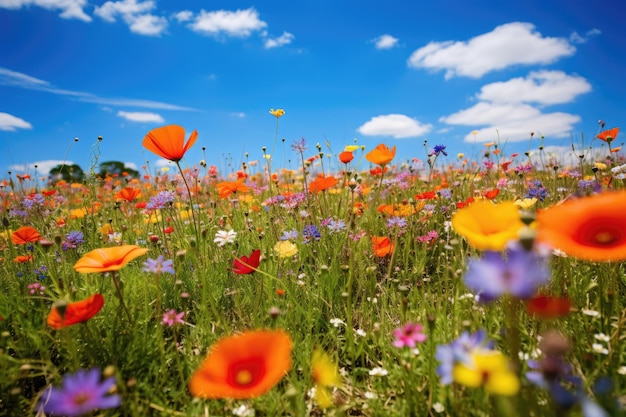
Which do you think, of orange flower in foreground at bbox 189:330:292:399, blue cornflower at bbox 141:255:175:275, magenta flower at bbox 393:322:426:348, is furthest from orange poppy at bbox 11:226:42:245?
magenta flower at bbox 393:322:426:348

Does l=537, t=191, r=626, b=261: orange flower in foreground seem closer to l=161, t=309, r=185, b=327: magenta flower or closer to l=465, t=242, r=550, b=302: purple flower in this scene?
l=465, t=242, r=550, b=302: purple flower

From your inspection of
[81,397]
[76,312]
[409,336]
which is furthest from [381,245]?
[81,397]

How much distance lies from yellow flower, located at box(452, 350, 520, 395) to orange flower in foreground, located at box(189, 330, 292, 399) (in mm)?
375

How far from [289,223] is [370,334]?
1542mm

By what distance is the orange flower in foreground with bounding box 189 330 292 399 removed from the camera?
87 centimetres

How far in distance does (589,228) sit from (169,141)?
1.67m

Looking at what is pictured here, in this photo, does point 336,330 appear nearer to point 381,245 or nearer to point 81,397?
point 381,245

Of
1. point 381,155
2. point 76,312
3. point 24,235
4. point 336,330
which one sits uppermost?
point 381,155

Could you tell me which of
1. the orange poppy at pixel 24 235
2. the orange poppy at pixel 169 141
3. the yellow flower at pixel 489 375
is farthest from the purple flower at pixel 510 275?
the orange poppy at pixel 24 235

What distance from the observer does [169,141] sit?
6.15ft

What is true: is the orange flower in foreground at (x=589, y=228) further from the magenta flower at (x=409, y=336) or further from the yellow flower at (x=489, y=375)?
the magenta flower at (x=409, y=336)

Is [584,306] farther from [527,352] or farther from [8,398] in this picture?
[8,398]

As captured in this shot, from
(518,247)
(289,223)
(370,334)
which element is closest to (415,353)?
(370,334)

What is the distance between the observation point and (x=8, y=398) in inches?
53.7
